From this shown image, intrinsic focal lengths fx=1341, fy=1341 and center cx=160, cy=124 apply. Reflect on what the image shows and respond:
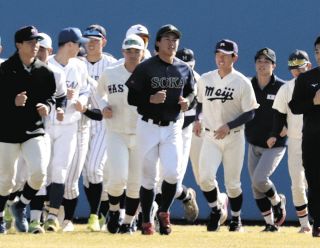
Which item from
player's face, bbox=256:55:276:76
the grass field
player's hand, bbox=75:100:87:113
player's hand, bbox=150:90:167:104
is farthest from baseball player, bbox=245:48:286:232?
player's hand, bbox=150:90:167:104

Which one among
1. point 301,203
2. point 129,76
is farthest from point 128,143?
point 301,203

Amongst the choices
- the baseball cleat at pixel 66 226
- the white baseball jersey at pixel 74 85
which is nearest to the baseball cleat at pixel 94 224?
the baseball cleat at pixel 66 226

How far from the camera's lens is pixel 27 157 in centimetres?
1320

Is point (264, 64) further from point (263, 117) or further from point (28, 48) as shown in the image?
point (28, 48)

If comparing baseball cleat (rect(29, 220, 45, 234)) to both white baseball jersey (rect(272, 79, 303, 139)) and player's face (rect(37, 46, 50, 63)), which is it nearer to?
player's face (rect(37, 46, 50, 63))

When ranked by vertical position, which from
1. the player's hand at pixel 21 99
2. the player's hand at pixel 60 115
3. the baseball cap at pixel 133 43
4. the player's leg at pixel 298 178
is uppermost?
the baseball cap at pixel 133 43

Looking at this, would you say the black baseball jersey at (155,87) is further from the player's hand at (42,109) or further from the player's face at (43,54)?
the player's face at (43,54)

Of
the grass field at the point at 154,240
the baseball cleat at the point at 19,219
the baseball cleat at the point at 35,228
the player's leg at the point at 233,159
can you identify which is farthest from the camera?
the player's leg at the point at 233,159

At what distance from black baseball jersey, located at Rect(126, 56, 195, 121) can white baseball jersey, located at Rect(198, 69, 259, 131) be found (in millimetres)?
1608

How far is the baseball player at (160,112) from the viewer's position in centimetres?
1330

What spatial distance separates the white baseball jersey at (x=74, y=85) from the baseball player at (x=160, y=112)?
55.3 inches

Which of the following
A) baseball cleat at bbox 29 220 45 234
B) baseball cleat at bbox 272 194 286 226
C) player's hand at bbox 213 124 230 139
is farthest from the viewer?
baseball cleat at bbox 272 194 286 226

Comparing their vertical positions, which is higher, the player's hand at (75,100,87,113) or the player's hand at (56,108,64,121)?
the player's hand at (75,100,87,113)

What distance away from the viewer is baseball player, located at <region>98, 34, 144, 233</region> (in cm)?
1397
